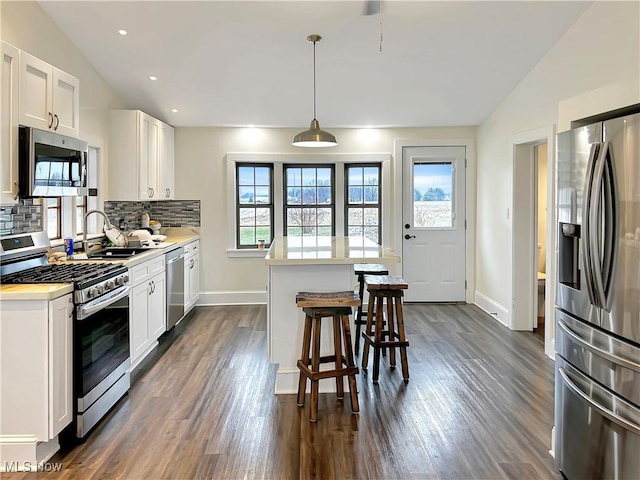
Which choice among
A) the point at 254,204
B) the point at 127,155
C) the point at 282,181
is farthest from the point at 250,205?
the point at 127,155

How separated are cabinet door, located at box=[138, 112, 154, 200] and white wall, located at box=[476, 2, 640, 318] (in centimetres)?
392

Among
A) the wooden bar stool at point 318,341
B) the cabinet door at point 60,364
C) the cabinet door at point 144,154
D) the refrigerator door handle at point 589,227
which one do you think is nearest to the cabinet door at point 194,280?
the cabinet door at point 144,154

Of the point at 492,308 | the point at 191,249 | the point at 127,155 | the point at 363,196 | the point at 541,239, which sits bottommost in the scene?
the point at 492,308

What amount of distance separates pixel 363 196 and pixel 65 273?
410cm

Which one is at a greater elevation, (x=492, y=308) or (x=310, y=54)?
(x=310, y=54)

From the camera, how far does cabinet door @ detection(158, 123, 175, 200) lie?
545 centimetres

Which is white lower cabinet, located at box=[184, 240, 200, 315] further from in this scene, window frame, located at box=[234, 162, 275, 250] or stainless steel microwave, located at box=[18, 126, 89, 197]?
stainless steel microwave, located at box=[18, 126, 89, 197]

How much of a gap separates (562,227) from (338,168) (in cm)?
407

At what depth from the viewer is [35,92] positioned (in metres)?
2.81

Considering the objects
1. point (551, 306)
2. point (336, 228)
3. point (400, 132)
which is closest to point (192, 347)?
point (336, 228)

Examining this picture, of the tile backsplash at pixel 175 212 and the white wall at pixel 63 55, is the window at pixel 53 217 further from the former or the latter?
the tile backsplash at pixel 175 212

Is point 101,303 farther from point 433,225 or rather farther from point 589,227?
point 433,225

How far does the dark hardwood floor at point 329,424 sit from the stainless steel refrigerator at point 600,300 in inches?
16.4

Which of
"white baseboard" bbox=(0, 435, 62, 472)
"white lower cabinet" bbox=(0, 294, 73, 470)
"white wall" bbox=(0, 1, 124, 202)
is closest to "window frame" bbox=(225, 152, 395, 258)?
"white wall" bbox=(0, 1, 124, 202)
